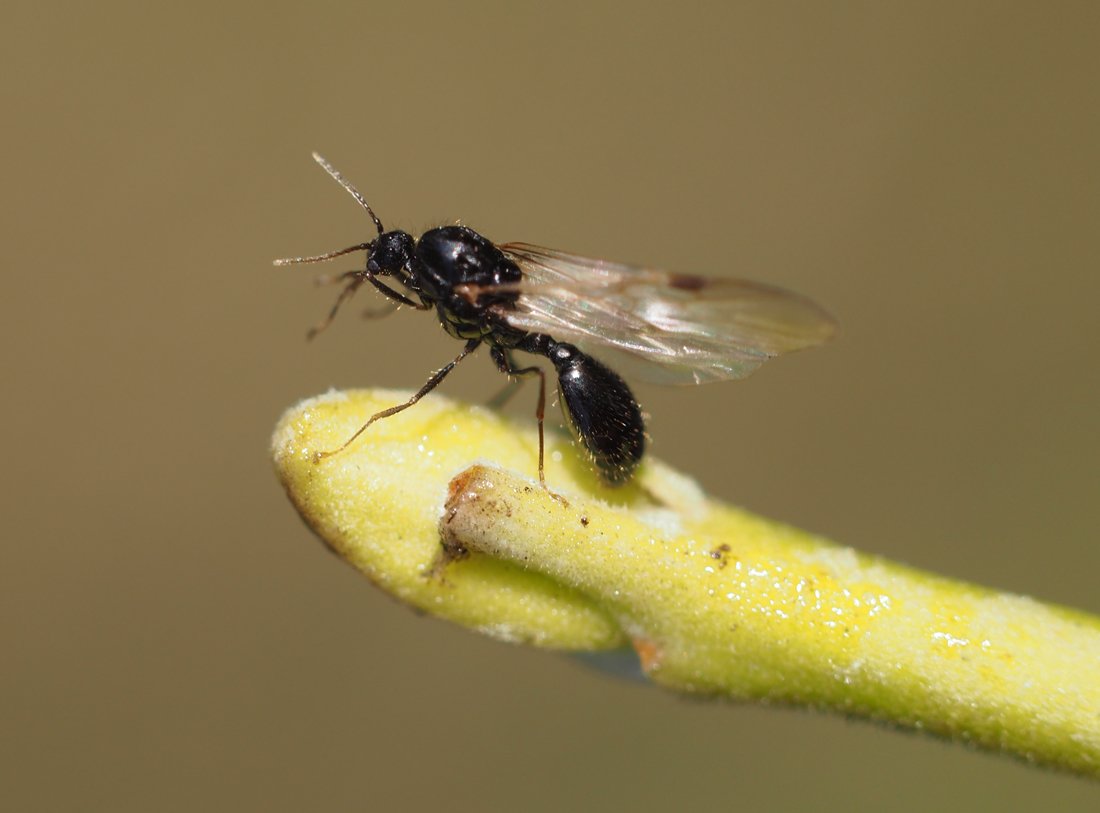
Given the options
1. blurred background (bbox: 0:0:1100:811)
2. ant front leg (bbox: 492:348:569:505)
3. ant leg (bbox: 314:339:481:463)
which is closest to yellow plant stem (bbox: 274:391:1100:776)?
ant leg (bbox: 314:339:481:463)

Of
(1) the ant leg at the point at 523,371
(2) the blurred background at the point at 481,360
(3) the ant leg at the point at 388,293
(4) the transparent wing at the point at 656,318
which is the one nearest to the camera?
(4) the transparent wing at the point at 656,318

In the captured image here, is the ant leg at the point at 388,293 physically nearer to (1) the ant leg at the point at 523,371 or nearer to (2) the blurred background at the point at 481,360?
(1) the ant leg at the point at 523,371

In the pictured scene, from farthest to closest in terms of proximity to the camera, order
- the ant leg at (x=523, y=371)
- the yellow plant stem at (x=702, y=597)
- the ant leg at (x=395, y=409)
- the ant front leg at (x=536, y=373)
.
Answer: the ant leg at (x=523, y=371) < the ant front leg at (x=536, y=373) < the ant leg at (x=395, y=409) < the yellow plant stem at (x=702, y=597)

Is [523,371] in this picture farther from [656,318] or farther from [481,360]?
[481,360]

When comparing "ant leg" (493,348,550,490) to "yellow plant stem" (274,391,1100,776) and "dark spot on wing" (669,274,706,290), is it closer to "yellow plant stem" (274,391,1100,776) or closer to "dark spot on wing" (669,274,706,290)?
"dark spot on wing" (669,274,706,290)

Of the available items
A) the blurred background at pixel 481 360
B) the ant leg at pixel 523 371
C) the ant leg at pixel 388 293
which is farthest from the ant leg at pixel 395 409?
the blurred background at pixel 481 360

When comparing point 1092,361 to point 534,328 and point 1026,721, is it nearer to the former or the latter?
point 534,328
